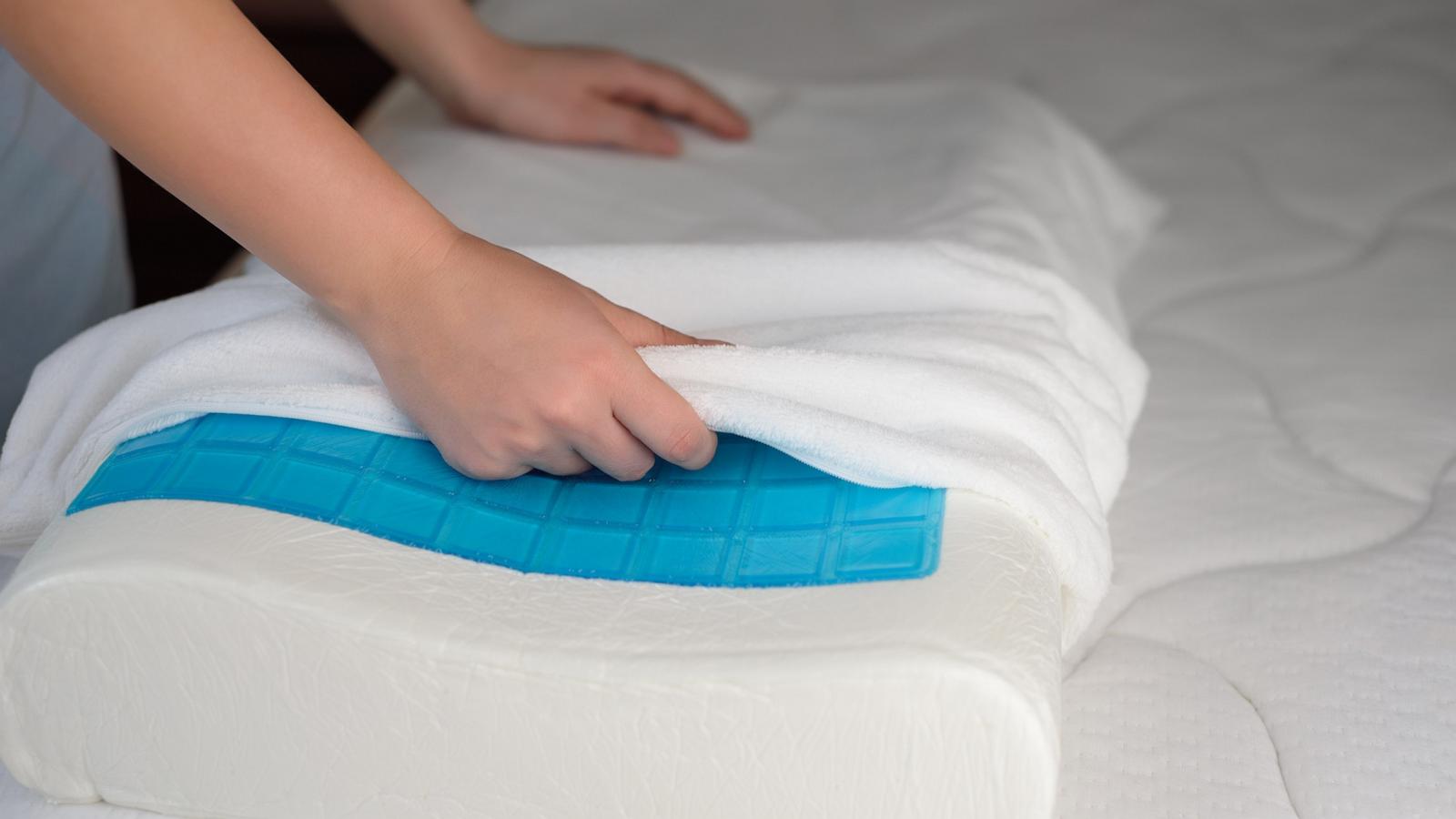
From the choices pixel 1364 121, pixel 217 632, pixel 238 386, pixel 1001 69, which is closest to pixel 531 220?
pixel 238 386

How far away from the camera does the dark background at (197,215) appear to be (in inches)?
67.7

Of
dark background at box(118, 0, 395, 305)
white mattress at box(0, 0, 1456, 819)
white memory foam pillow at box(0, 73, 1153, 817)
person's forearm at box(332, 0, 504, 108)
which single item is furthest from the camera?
dark background at box(118, 0, 395, 305)

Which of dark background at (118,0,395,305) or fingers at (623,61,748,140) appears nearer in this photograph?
fingers at (623,61,748,140)

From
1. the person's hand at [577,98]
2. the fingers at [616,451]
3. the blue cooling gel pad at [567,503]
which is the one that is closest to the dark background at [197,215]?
the person's hand at [577,98]

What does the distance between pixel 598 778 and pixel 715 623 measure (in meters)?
0.08

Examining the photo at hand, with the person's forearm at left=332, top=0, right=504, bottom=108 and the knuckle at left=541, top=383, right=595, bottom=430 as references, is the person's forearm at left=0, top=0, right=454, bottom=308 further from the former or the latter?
the person's forearm at left=332, top=0, right=504, bottom=108

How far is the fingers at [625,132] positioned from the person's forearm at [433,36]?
0.09 meters

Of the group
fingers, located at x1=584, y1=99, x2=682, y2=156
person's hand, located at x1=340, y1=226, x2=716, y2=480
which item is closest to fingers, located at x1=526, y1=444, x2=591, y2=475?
person's hand, located at x1=340, y1=226, x2=716, y2=480

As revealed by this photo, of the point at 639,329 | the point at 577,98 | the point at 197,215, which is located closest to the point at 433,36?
the point at 577,98

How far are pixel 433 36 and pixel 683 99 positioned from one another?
0.19m

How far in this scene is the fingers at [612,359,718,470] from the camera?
0.58 meters

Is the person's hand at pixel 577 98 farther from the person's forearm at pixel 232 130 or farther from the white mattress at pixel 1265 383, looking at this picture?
the person's forearm at pixel 232 130

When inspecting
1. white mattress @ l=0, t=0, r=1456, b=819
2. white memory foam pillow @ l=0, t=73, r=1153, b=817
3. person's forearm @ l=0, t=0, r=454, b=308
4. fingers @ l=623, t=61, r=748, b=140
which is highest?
person's forearm @ l=0, t=0, r=454, b=308

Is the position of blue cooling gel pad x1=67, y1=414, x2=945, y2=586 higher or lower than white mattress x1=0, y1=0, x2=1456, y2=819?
higher
